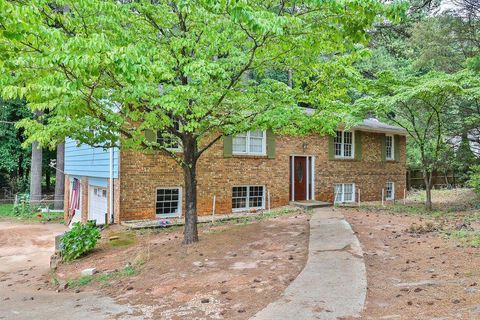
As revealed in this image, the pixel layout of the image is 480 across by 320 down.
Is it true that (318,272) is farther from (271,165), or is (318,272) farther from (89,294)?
(271,165)

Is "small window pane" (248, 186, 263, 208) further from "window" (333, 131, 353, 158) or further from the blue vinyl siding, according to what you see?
the blue vinyl siding

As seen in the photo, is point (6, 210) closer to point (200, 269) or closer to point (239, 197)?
point (239, 197)

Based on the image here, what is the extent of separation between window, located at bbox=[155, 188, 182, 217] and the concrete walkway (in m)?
6.60

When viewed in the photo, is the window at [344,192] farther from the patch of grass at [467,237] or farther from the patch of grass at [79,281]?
the patch of grass at [79,281]

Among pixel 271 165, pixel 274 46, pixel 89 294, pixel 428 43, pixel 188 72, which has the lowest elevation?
pixel 89 294

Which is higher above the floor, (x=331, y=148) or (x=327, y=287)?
(x=331, y=148)

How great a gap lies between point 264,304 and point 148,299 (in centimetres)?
182

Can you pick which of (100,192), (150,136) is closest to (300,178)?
(150,136)

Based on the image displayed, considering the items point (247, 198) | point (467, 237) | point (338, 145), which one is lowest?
point (467, 237)

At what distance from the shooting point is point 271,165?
1486 cm

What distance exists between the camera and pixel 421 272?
5.49 metres

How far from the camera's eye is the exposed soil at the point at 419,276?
396 centimetres

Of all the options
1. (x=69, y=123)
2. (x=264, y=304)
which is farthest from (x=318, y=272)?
(x=69, y=123)

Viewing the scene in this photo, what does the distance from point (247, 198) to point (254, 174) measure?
0.96 meters
